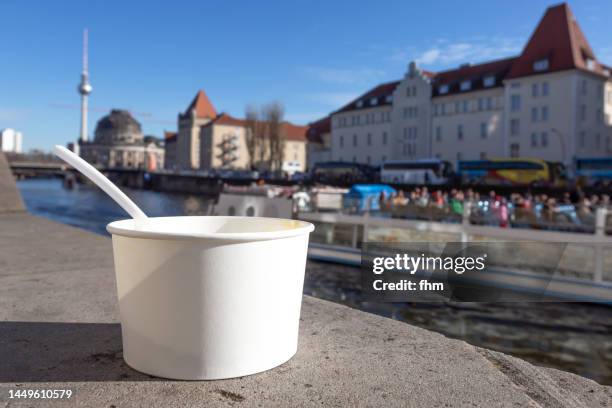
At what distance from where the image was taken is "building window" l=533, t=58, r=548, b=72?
59.9 m

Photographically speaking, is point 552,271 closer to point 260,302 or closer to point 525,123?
point 260,302

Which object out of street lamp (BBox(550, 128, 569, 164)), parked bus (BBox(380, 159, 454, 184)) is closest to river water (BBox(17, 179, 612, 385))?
parked bus (BBox(380, 159, 454, 184))

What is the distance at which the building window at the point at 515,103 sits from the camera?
61.6 meters

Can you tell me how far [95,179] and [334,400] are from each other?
5.81ft

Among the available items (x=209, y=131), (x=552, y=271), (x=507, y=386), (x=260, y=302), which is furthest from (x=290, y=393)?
(x=209, y=131)

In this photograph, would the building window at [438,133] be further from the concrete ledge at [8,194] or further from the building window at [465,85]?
the concrete ledge at [8,194]

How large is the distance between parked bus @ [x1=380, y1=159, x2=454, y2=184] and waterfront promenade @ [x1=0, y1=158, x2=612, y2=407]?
52846 mm

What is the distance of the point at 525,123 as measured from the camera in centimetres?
6009

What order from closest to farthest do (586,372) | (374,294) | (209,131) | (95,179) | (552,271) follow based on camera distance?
(95,179), (374,294), (586,372), (552,271), (209,131)

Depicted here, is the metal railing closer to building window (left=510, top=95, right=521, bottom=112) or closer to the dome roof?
building window (left=510, top=95, right=521, bottom=112)

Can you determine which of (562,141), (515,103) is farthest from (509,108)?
(562,141)

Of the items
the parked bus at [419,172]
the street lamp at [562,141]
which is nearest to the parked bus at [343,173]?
the parked bus at [419,172]

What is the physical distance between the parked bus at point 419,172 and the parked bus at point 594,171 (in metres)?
12.0

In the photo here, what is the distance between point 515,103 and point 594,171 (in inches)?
726
